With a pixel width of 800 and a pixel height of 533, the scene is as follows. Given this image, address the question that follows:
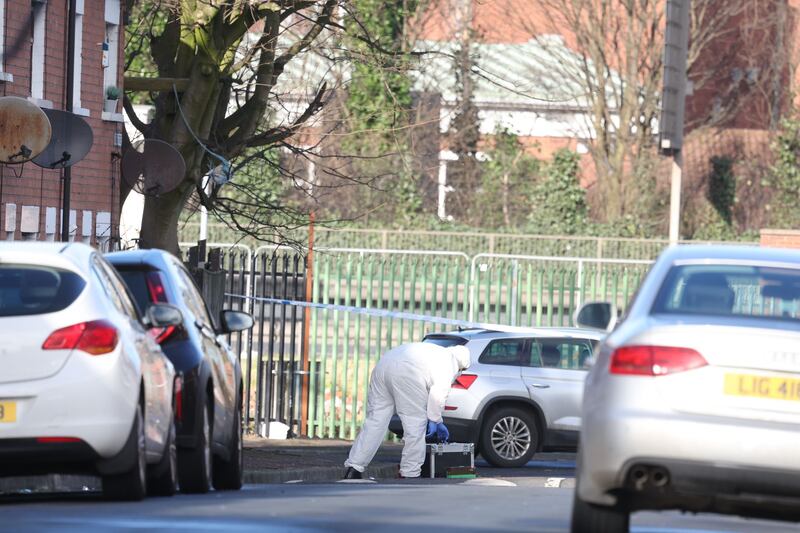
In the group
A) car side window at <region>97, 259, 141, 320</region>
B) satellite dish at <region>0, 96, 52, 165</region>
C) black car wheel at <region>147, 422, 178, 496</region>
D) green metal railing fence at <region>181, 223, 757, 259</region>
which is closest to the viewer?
car side window at <region>97, 259, 141, 320</region>

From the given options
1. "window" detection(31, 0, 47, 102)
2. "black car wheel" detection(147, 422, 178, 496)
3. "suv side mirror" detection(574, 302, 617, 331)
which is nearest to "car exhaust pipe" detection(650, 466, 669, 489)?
"suv side mirror" detection(574, 302, 617, 331)

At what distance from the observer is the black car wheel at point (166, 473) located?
10805 mm

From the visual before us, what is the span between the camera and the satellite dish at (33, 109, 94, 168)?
17.9 meters

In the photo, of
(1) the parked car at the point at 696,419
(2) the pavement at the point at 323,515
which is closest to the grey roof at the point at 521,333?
(2) the pavement at the point at 323,515

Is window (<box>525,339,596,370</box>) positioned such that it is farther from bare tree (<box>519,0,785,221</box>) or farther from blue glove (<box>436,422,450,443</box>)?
bare tree (<box>519,0,785,221</box>)

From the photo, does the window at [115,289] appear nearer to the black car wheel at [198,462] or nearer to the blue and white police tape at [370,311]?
the black car wheel at [198,462]

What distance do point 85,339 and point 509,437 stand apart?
12.6 metres

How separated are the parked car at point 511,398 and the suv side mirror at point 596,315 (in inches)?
481

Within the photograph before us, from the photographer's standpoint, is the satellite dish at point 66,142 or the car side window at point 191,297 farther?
the satellite dish at point 66,142

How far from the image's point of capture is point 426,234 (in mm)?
41000

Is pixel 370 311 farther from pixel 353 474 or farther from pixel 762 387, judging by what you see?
pixel 762 387

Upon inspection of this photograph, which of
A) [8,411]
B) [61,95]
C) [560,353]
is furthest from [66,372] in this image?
[61,95]

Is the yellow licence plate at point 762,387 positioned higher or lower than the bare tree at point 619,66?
lower

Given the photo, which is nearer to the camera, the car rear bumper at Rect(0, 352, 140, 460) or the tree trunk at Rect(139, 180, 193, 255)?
the car rear bumper at Rect(0, 352, 140, 460)
